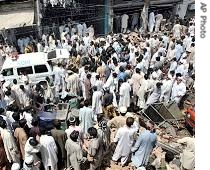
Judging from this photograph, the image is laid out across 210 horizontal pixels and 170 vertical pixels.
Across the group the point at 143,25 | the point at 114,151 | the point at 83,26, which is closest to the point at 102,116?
the point at 114,151

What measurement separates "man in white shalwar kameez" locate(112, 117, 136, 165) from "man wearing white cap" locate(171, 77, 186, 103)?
9.40ft

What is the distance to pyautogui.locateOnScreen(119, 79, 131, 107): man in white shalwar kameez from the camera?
10.4 meters

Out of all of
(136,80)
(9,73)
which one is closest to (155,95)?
(136,80)

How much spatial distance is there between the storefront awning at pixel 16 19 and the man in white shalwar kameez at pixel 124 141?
37.5ft

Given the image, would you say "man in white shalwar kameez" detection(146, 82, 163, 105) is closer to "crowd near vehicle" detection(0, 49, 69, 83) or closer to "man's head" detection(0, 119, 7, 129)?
"crowd near vehicle" detection(0, 49, 69, 83)

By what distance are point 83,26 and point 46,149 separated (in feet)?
40.7

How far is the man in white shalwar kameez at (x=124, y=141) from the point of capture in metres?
7.82

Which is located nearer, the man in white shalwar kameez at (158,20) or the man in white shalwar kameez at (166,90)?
the man in white shalwar kameez at (166,90)

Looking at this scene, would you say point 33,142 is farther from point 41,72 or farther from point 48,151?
point 41,72

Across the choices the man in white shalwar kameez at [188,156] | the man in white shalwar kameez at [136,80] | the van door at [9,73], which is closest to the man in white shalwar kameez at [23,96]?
the van door at [9,73]

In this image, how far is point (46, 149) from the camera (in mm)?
7395

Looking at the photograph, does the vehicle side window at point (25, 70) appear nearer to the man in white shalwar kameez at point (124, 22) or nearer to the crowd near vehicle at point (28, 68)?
the crowd near vehicle at point (28, 68)

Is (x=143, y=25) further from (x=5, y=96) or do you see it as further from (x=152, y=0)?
(x=5, y=96)

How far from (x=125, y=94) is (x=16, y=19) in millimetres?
9737
